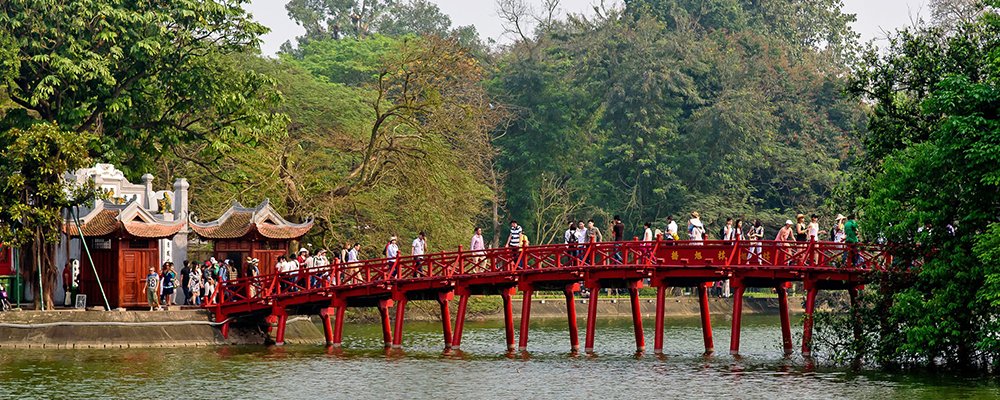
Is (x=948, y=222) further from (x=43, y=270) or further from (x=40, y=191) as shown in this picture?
(x=43, y=270)

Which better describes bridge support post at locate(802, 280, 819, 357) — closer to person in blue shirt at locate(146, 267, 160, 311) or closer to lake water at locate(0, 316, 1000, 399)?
lake water at locate(0, 316, 1000, 399)

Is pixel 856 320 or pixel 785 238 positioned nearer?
pixel 856 320

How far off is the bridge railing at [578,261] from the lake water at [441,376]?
6.98ft

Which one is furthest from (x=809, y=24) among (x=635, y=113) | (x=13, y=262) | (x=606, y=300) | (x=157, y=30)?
(x=13, y=262)

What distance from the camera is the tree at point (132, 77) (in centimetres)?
5725

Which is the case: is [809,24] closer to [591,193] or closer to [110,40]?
[591,193]

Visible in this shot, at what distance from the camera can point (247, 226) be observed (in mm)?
55188

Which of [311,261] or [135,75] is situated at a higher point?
[135,75]

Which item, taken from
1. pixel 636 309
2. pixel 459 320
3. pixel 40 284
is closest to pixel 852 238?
pixel 636 309

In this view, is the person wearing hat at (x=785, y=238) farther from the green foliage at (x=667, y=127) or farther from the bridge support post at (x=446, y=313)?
the green foliage at (x=667, y=127)

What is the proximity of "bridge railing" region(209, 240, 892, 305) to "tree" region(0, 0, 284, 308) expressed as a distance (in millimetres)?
9315

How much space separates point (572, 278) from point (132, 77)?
63.2 feet

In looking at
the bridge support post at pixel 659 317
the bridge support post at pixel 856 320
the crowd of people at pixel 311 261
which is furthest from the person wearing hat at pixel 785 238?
the bridge support post at pixel 659 317

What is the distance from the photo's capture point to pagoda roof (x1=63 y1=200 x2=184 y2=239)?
51.3 meters
